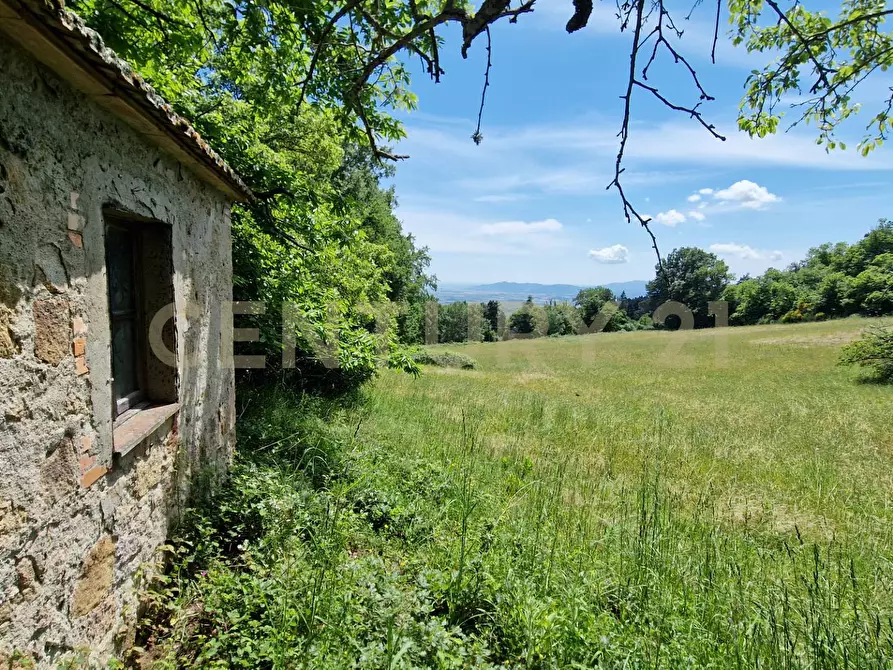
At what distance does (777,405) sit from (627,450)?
671 cm

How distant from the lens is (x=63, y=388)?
173cm

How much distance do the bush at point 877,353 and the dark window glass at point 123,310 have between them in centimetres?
1866

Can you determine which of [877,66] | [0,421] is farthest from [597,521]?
[877,66]

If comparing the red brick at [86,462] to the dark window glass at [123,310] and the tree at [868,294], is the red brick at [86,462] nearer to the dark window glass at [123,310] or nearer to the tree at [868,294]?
the dark window glass at [123,310]

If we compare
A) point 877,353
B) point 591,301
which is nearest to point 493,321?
point 591,301

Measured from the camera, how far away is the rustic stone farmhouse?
1.45 m

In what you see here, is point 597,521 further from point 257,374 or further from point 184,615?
point 257,374

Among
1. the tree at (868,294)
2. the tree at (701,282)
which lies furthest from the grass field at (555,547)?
the tree at (701,282)

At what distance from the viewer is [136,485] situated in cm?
233

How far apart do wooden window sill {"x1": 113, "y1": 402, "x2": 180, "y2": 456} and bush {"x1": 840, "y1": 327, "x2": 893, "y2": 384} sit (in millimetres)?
18491

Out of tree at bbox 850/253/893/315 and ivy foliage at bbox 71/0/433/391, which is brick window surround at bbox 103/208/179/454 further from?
tree at bbox 850/253/893/315

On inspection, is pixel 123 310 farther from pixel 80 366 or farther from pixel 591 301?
pixel 591 301

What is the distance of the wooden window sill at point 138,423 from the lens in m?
2.13

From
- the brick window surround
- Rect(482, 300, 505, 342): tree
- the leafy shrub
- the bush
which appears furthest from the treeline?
the brick window surround
